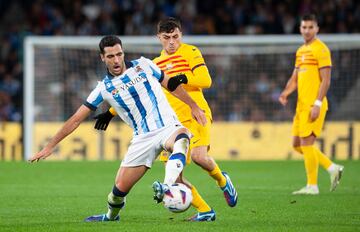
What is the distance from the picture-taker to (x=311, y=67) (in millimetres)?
13055

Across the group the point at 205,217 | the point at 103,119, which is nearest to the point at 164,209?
the point at 205,217

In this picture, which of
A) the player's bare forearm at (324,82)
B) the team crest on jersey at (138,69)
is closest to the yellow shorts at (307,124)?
the player's bare forearm at (324,82)

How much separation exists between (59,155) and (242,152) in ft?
13.0

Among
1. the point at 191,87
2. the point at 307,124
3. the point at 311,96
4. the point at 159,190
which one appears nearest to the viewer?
the point at 159,190

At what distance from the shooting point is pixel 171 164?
848 centimetres

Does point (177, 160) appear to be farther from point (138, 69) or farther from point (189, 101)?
point (138, 69)

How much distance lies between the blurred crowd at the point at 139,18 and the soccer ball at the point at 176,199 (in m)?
14.7

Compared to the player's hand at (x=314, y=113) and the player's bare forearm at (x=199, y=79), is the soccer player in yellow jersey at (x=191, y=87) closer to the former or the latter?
the player's bare forearm at (x=199, y=79)

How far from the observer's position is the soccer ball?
8.09 meters

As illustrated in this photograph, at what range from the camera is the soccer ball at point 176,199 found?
26.6 ft

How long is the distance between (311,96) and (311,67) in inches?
15.7

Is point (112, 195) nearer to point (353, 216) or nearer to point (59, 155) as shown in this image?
point (353, 216)

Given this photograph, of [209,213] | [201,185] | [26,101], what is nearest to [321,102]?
[201,185]

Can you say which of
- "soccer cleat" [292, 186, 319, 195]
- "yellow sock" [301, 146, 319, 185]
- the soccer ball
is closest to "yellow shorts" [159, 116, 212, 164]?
the soccer ball
